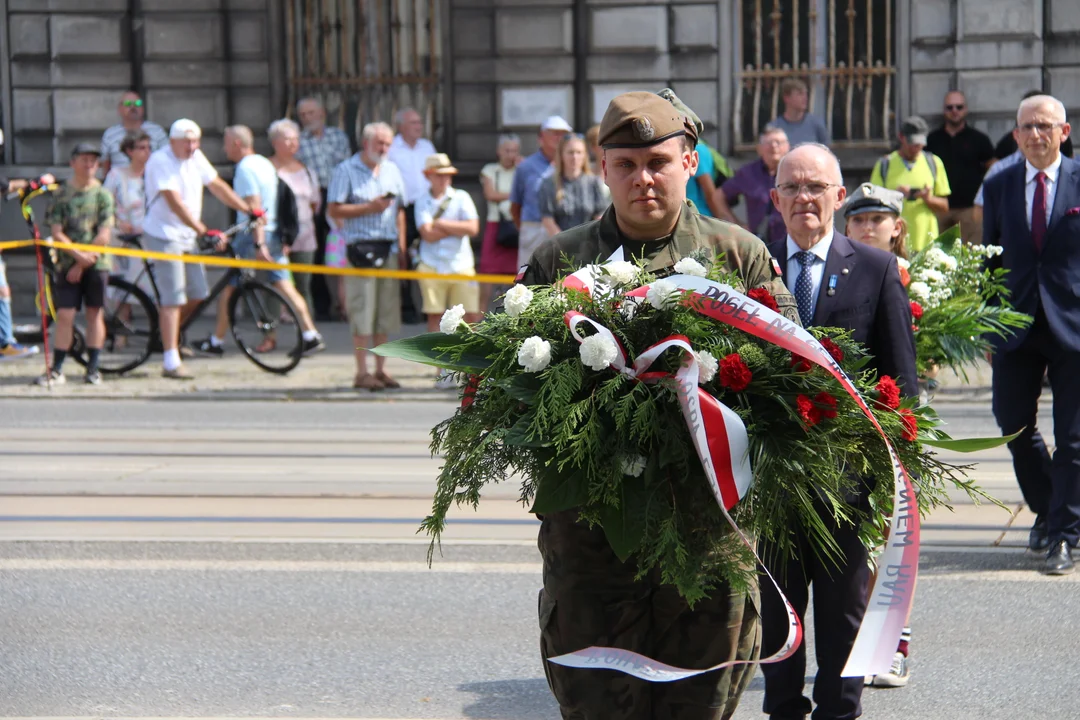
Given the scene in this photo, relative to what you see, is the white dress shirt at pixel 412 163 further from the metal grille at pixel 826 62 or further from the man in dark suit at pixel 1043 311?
the man in dark suit at pixel 1043 311

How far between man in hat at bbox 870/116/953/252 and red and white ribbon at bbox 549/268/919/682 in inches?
384

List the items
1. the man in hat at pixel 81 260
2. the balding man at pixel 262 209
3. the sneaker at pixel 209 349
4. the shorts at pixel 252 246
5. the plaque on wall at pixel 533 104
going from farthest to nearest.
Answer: the plaque on wall at pixel 533 104 → the sneaker at pixel 209 349 → the shorts at pixel 252 246 → the balding man at pixel 262 209 → the man in hat at pixel 81 260

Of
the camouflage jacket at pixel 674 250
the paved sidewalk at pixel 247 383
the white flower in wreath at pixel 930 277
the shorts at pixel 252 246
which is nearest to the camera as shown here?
the camouflage jacket at pixel 674 250

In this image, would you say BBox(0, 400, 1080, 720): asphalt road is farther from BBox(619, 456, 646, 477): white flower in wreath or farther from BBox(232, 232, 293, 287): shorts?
BBox(232, 232, 293, 287): shorts

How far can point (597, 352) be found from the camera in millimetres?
3271

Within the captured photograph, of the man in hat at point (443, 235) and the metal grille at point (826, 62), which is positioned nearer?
the man in hat at point (443, 235)

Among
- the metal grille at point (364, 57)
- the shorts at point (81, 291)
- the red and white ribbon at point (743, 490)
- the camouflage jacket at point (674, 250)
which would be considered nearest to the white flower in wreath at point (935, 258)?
the camouflage jacket at point (674, 250)

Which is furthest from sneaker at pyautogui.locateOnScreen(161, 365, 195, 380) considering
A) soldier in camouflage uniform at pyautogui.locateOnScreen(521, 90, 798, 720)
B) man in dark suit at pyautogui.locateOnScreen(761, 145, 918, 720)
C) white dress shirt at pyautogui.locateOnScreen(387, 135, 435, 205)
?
soldier in camouflage uniform at pyautogui.locateOnScreen(521, 90, 798, 720)

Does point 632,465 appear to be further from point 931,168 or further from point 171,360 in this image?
point 931,168

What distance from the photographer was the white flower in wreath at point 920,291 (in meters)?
5.62

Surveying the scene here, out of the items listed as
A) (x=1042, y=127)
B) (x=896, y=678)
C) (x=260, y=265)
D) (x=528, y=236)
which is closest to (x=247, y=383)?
(x=260, y=265)

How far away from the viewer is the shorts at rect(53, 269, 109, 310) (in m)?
12.8

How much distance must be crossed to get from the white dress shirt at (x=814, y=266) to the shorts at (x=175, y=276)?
9348mm

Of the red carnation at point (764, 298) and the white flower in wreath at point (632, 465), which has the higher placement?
the red carnation at point (764, 298)
